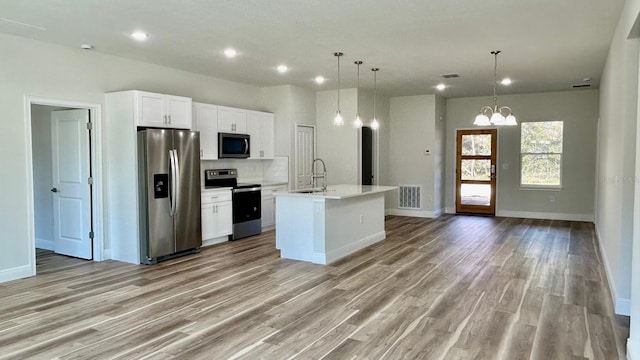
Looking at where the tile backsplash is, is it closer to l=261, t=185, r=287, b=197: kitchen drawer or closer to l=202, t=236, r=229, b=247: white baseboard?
l=261, t=185, r=287, b=197: kitchen drawer

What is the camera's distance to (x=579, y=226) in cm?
870

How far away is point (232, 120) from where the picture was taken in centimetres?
762

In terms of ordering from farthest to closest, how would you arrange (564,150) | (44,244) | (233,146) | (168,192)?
(564,150) → (233,146) → (44,244) → (168,192)

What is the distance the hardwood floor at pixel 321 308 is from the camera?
128 inches

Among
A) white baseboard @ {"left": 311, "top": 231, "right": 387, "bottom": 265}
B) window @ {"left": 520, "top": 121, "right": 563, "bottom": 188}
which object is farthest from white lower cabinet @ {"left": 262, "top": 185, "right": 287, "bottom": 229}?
window @ {"left": 520, "top": 121, "right": 563, "bottom": 188}

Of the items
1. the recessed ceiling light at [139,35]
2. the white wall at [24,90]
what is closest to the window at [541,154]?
the recessed ceiling light at [139,35]

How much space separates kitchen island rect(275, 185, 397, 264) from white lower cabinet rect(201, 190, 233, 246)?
131cm

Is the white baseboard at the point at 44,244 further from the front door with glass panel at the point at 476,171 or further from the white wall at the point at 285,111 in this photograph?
the front door with glass panel at the point at 476,171

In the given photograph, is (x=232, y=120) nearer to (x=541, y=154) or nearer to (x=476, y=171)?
(x=476, y=171)

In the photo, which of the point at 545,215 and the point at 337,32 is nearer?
the point at 337,32

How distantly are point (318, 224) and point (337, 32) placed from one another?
2.39 metres

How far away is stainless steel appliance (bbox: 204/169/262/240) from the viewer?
730 centimetres

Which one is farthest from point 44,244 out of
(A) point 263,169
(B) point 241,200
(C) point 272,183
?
(A) point 263,169

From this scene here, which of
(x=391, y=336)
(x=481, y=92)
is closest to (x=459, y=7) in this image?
(x=391, y=336)
